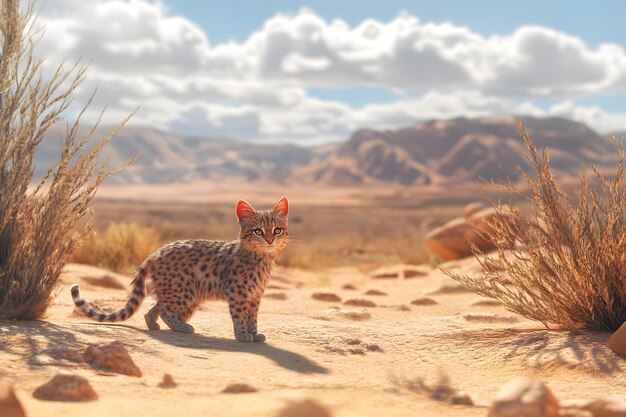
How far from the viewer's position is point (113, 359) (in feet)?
17.1

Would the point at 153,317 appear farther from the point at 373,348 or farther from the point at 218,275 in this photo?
the point at 373,348

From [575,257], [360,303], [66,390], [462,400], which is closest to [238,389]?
[66,390]

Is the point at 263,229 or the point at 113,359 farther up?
the point at 263,229

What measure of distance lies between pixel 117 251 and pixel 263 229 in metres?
9.07

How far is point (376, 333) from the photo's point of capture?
23.8 feet

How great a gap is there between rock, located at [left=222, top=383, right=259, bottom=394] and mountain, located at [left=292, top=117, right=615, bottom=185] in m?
107

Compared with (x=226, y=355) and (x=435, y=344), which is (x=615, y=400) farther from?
(x=226, y=355)

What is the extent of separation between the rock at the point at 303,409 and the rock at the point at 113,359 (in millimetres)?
1772

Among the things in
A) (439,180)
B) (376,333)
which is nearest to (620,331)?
(376,333)

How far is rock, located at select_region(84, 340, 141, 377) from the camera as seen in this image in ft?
17.0

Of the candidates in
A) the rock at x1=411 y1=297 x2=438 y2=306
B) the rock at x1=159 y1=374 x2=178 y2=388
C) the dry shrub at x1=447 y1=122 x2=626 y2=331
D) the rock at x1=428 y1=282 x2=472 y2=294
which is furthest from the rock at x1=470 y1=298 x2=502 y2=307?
the rock at x1=159 y1=374 x2=178 y2=388

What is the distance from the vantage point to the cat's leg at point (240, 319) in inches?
258

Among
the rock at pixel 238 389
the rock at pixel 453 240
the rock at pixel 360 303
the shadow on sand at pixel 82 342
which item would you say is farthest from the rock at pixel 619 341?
the rock at pixel 453 240

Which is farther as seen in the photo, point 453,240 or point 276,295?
point 453,240
